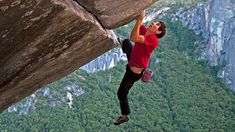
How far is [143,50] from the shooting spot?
24.8 feet

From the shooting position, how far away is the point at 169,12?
137 metres

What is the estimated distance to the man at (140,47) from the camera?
722 cm

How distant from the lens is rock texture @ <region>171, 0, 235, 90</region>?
4697 inches

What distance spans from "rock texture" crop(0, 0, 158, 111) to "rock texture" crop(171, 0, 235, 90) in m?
111

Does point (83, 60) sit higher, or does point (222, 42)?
point (83, 60)

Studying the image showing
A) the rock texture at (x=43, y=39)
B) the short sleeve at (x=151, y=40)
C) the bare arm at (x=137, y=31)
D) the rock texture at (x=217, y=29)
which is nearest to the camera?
the rock texture at (x=43, y=39)

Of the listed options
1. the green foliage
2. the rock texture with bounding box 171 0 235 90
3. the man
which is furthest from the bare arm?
the rock texture with bounding box 171 0 235 90

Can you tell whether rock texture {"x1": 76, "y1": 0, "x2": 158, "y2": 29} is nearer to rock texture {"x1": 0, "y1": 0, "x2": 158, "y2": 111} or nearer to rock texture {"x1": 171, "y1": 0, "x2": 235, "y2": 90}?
rock texture {"x1": 0, "y1": 0, "x2": 158, "y2": 111}

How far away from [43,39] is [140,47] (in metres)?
1.58

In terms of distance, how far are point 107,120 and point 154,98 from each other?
17341 millimetres

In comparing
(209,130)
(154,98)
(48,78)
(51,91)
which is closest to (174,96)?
(154,98)

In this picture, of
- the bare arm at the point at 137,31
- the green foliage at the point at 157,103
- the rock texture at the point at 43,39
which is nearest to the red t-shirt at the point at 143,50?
the bare arm at the point at 137,31

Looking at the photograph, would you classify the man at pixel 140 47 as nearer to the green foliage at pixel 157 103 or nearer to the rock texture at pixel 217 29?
the green foliage at pixel 157 103

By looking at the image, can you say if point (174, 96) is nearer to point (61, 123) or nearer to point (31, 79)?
point (61, 123)
